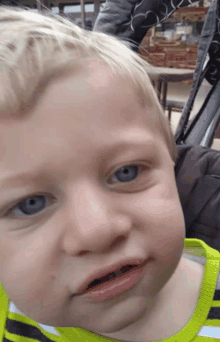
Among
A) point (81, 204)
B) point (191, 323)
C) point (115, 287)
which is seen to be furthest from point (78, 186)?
point (191, 323)

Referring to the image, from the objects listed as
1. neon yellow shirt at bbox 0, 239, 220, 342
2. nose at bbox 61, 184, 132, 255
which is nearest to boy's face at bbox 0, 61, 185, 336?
nose at bbox 61, 184, 132, 255

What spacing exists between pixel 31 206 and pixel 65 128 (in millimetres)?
98

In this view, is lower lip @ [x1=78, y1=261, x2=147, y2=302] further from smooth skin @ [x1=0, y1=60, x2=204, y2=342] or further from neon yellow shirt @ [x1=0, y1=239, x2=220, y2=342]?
neon yellow shirt @ [x1=0, y1=239, x2=220, y2=342]

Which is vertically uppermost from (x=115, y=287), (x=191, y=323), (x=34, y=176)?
(x=34, y=176)

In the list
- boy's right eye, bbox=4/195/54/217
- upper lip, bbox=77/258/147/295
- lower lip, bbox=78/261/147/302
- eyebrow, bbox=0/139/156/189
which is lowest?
lower lip, bbox=78/261/147/302

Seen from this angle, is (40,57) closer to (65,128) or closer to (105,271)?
(65,128)

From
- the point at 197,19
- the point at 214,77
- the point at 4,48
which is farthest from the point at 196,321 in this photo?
the point at 197,19

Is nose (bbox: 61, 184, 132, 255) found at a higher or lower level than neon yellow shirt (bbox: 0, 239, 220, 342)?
higher

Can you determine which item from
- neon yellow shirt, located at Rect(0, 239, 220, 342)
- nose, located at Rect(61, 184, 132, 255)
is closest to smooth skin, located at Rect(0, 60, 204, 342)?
nose, located at Rect(61, 184, 132, 255)

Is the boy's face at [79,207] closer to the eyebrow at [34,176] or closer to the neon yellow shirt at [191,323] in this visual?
the eyebrow at [34,176]

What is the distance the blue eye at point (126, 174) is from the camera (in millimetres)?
356

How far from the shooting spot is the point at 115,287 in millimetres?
332

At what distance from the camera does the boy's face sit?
0.31 meters

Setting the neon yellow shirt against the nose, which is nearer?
the nose
